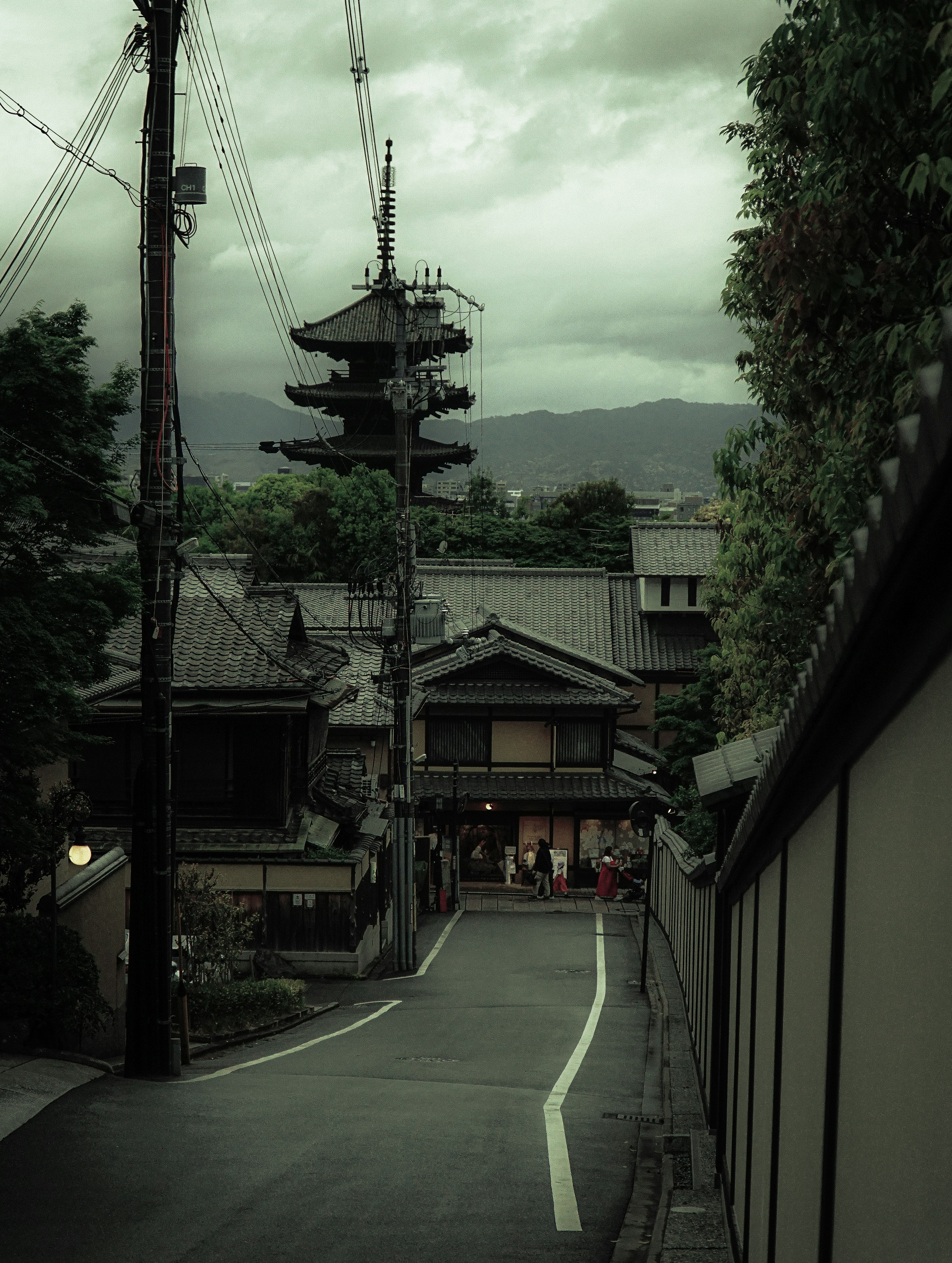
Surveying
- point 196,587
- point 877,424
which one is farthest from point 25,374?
point 196,587

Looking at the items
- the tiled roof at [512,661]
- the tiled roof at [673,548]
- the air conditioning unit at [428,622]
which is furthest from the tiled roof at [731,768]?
the tiled roof at [673,548]

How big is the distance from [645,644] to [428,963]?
26314mm

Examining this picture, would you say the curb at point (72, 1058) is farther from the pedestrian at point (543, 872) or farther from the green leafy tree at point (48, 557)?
the pedestrian at point (543, 872)

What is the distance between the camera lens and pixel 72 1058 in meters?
14.5

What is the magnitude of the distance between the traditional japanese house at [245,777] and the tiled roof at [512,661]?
572 inches

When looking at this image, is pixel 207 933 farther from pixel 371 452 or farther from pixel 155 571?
pixel 371 452

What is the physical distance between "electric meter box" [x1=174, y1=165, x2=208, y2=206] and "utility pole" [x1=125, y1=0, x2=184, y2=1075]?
143 mm

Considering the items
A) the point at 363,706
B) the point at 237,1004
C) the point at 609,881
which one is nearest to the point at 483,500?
the point at 363,706

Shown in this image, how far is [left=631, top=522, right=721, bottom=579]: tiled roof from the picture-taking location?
53.2m

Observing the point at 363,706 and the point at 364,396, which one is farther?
the point at 364,396

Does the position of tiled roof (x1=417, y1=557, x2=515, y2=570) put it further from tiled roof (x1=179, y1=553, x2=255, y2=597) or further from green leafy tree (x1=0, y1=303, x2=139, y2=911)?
green leafy tree (x1=0, y1=303, x2=139, y2=911)

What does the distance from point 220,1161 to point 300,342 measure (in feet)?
190

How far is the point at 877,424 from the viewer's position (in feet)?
28.6

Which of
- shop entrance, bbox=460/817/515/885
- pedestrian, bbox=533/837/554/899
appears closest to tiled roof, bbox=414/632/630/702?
shop entrance, bbox=460/817/515/885
